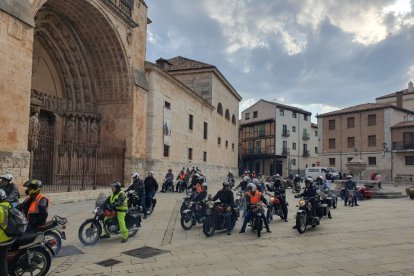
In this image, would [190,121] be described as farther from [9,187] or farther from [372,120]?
[372,120]

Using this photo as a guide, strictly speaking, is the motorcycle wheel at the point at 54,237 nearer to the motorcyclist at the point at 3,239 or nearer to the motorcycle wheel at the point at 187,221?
the motorcyclist at the point at 3,239

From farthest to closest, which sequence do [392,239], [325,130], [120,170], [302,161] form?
[302,161] → [325,130] → [120,170] → [392,239]

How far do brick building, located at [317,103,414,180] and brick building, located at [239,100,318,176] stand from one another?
27.7 ft

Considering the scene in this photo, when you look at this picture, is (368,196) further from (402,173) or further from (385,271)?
(402,173)

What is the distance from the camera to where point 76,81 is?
1769 centimetres

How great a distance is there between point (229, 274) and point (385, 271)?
8.09 ft

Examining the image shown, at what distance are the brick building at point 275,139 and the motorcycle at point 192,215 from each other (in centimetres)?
4355

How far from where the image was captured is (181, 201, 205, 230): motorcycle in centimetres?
912

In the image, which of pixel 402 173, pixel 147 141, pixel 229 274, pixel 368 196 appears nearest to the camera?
pixel 229 274

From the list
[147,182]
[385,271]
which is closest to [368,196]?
[147,182]

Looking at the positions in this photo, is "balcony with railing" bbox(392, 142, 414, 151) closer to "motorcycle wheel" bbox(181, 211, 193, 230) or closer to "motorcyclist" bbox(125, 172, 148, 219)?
"motorcyclist" bbox(125, 172, 148, 219)

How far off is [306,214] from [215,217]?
8.13ft

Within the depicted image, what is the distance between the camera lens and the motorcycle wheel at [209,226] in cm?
837

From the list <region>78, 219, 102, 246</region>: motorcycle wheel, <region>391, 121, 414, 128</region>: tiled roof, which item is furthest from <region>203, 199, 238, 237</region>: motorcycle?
<region>391, 121, 414, 128</region>: tiled roof
